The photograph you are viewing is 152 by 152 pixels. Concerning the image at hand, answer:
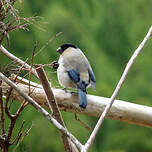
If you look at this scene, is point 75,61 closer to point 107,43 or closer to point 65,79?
point 65,79

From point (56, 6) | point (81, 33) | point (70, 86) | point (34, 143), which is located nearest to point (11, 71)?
point (70, 86)

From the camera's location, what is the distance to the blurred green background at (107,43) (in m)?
3.61

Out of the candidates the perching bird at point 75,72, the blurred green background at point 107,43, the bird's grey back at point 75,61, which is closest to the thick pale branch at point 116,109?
the perching bird at point 75,72

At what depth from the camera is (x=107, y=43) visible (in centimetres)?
479

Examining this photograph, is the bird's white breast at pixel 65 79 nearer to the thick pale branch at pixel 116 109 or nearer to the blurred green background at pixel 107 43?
the thick pale branch at pixel 116 109

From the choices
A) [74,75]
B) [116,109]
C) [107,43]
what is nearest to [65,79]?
[74,75]

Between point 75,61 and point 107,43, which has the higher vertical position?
point 75,61

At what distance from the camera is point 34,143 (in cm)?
314

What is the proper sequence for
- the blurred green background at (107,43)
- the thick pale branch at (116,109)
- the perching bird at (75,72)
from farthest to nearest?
1. the blurred green background at (107,43)
2. the perching bird at (75,72)
3. the thick pale branch at (116,109)

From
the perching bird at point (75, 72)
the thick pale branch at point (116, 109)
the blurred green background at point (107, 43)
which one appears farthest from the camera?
the blurred green background at point (107, 43)

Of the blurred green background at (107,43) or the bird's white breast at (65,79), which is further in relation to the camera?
the blurred green background at (107,43)

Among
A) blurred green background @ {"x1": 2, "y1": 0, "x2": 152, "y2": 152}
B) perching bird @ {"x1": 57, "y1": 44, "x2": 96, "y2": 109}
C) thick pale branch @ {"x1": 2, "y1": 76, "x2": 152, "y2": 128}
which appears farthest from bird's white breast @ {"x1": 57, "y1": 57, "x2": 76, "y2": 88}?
blurred green background @ {"x1": 2, "y1": 0, "x2": 152, "y2": 152}

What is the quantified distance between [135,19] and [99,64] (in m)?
0.93

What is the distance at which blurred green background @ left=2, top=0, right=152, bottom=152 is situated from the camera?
3.61 metres
